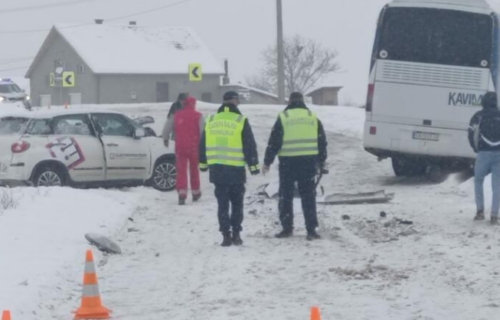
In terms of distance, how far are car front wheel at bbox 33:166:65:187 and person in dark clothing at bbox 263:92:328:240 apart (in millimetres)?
5857

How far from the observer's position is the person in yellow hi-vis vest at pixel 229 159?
13508mm

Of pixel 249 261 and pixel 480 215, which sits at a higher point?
pixel 480 215

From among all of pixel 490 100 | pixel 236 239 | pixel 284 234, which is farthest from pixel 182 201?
pixel 490 100

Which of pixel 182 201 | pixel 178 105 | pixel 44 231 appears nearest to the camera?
pixel 44 231

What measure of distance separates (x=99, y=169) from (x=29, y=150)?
1.43 metres

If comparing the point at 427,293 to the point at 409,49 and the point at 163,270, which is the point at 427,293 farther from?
the point at 409,49

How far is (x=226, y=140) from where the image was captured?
44.4 feet

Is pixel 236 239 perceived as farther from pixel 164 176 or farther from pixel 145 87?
pixel 145 87

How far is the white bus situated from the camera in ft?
66.6

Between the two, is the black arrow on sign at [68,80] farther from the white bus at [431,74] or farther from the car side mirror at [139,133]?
the white bus at [431,74]

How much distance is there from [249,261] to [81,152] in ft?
24.1

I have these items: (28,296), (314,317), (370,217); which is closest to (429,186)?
(370,217)

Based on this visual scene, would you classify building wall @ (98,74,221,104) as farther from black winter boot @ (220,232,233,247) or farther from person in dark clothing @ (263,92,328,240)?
black winter boot @ (220,232,233,247)

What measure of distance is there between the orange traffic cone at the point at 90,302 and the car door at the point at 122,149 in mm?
9743
